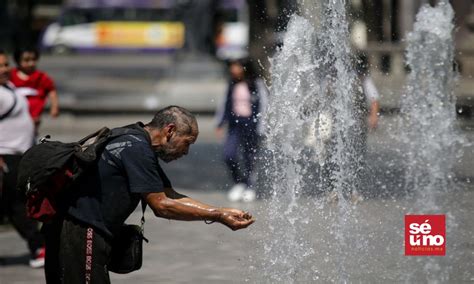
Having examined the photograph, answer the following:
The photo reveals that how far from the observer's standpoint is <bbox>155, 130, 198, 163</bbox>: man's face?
5.19m

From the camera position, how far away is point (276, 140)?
26.9 feet

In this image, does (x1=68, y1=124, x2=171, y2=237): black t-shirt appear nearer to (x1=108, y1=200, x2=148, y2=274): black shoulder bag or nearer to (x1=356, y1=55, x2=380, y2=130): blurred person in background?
(x1=108, y1=200, x2=148, y2=274): black shoulder bag

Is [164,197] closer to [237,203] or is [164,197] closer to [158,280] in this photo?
[158,280]

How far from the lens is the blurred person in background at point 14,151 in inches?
331

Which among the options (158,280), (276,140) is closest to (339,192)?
(276,140)

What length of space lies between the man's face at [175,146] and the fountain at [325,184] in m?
1.87

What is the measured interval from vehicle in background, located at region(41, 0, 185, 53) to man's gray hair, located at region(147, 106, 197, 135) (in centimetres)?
3733

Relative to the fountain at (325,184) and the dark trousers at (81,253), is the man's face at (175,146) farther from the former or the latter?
the fountain at (325,184)

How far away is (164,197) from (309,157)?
4155 millimetres

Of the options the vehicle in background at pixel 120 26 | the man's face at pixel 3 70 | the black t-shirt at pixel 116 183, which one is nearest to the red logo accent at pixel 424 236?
the black t-shirt at pixel 116 183

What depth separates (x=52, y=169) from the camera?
5012 millimetres

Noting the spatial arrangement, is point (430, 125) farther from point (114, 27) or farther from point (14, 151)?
point (114, 27)

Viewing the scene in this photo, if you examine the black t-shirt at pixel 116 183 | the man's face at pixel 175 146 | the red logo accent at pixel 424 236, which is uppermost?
the man's face at pixel 175 146

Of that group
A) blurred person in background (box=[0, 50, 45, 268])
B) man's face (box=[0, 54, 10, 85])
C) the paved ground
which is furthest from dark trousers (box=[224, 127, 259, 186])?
man's face (box=[0, 54, 10, 85])
